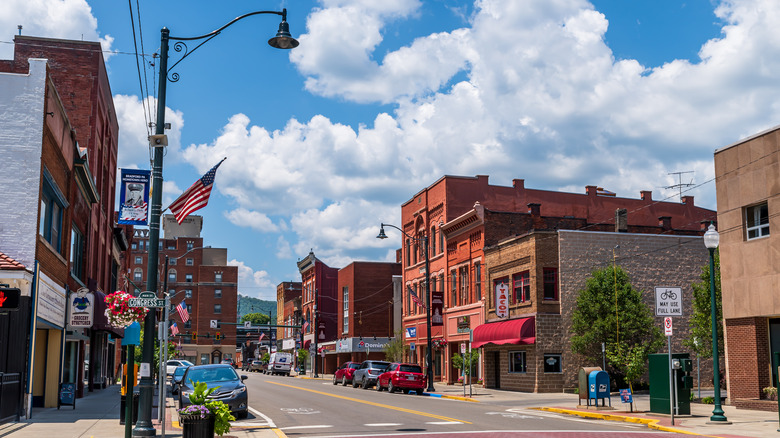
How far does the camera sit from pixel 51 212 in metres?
25.9

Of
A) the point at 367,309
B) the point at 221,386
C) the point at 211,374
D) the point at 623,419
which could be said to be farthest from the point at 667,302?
the point at 367,309

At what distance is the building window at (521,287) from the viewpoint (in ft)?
136

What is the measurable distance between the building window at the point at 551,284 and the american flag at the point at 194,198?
984 inches

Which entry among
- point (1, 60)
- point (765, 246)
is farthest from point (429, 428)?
point (1, 60)

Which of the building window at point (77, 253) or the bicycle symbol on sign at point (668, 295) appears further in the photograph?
the building window at point (77, 253)

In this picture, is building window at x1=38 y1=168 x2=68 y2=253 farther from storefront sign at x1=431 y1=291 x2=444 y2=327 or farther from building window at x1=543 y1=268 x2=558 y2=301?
building window at x1=543 y1=268 x2=558 y2=301

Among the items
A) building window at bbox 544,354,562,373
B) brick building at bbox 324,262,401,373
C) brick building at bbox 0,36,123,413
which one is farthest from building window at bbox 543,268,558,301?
brick building at bbox 324,262,401,373

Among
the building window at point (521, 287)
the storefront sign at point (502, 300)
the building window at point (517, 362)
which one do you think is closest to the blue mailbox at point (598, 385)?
Result: the building window at point (521, 287)

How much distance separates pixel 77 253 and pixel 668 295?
24.3m

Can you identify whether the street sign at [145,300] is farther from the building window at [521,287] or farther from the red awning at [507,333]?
the building window at [521,287]

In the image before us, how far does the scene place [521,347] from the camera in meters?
41.8

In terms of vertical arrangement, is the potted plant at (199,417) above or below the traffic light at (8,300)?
below

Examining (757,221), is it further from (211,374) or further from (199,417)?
(199,417)

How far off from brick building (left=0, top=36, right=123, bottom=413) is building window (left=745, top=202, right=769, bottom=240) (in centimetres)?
2284
